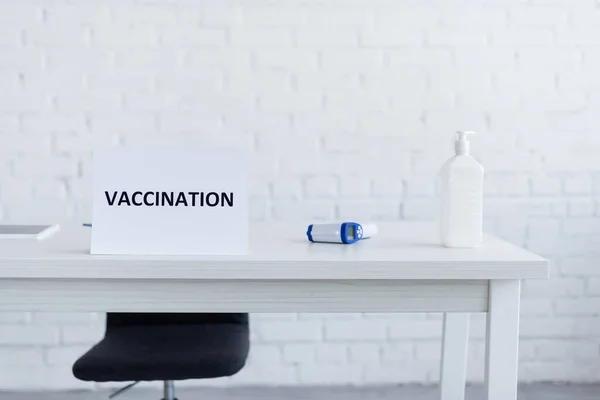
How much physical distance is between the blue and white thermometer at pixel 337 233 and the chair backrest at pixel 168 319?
51cm

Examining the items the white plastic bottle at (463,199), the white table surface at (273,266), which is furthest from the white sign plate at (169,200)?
the white plastic bottle at (463,199)

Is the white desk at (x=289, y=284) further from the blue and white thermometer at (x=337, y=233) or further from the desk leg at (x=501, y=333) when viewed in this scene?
the blue and white thermometer at (x=337, y=233)

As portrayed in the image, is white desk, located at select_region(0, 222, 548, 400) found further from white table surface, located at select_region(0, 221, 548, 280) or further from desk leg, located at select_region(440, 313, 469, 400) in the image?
desk leg, located at select_region(440, 313, 469, 400)

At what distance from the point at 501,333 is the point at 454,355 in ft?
2.05

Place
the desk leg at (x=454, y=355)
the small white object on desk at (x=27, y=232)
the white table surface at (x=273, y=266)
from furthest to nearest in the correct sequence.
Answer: the desk leg at (x=454, y=355) → the small white object on desk at (x=27, y=232) → the white table surface at (x=273, y=266)

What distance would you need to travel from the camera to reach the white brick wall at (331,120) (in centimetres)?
244

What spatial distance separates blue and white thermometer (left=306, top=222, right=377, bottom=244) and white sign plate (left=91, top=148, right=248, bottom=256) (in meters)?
0.24

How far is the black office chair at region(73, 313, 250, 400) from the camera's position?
1522 mm

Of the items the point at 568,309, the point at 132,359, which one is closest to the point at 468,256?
the point at 132,359

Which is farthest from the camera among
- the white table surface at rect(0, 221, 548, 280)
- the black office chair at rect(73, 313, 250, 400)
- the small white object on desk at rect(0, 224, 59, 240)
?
the black office chair at rect(73, 313, 250, 400)

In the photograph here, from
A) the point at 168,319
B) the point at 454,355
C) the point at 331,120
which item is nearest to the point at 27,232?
the point at 168,319

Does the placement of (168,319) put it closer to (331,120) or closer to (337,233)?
(337,233)

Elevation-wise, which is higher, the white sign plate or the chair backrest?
the white sign plate

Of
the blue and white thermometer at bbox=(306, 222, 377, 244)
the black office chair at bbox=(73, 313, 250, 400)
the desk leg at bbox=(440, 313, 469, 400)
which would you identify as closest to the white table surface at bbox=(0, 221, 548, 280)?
the blue and white thermometer at bbox=(306, 222, 377, 244)
